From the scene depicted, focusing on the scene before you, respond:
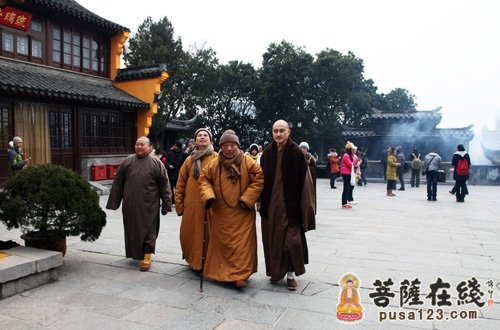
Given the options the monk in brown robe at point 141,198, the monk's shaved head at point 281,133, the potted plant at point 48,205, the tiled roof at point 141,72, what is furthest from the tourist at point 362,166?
the potted plant at point 48,205

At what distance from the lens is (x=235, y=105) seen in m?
30.3

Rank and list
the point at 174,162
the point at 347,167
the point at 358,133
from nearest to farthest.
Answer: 1. the point at 174,162
2. the point at 347,167
3. the point at 358,133

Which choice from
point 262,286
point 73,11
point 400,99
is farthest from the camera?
point 400,99

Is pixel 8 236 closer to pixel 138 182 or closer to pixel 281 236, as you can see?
pixel 138 182

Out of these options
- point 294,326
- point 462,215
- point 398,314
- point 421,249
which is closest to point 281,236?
point 294,326

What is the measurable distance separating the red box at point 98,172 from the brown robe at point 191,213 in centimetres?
947

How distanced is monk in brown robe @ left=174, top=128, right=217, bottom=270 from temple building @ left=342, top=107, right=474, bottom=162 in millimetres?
18970

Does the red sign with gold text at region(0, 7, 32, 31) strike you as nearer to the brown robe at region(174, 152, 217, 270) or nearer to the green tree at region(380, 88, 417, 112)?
the brown robe at region(174, 152, 217, 270)

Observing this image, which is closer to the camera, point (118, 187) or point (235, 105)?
point (118, 187)

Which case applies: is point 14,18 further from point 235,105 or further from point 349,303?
point 235,105

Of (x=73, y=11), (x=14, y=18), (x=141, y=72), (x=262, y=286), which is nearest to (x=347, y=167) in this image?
(x=262, y=286)

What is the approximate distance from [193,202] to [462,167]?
921cm

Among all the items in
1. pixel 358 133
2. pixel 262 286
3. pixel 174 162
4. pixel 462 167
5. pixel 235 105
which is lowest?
pixel 262 286

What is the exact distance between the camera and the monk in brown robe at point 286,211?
156 inches
